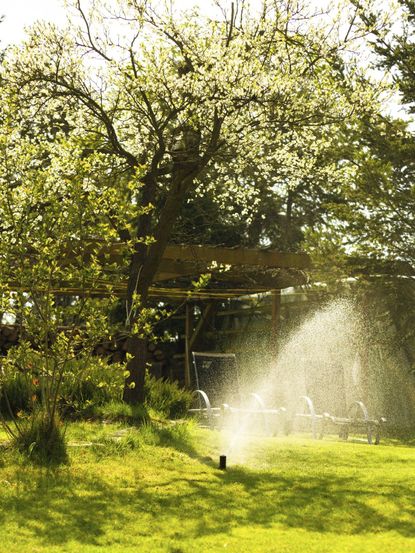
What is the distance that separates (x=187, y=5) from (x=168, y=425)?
5.98 meters

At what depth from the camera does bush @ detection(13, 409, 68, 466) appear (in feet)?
24.2

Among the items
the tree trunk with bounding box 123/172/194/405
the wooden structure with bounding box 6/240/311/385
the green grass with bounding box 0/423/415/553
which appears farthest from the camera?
the wooden structure with bounding box 6/240/311/385

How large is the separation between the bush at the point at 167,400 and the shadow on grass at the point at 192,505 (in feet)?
12.0

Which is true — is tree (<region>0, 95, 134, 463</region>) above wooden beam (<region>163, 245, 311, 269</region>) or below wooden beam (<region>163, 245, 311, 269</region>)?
below

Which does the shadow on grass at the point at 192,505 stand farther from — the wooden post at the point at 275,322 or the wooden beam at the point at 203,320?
the wooden beam at the point at 203,320

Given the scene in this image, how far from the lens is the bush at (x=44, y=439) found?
738 centimetres

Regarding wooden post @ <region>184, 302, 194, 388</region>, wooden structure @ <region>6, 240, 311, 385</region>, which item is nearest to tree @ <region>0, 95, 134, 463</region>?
wooden structure @ <region>6, 240, 311, 385</region>

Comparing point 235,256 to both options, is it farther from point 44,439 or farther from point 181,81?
point 44,439

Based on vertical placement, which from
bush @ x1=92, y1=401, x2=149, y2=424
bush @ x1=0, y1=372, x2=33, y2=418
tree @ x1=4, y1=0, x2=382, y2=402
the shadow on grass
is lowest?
the shadow on grass

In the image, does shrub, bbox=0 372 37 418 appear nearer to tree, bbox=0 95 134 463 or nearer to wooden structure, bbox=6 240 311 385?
wooden structure, bbox=6 240 311 385

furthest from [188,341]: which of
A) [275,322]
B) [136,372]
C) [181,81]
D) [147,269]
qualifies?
[181,81]

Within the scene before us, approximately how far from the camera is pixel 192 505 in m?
6.30

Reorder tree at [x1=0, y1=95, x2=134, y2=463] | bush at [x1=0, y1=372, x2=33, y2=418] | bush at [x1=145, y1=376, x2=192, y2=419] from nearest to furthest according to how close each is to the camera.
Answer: tree at [x1=0, y1=95, x2=134, y2=463] → bush at [x1=0, y1=372, x2=33, y2=418] → bush at [x1=145, y1=376, x2=192, y2=419]

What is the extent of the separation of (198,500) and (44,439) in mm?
1802
